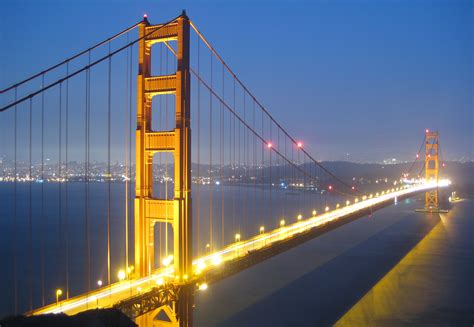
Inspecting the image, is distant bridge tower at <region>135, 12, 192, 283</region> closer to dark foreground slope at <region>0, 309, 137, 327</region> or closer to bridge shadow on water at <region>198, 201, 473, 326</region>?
dark foreground slope at <region>0, 309, 137, 327</region>

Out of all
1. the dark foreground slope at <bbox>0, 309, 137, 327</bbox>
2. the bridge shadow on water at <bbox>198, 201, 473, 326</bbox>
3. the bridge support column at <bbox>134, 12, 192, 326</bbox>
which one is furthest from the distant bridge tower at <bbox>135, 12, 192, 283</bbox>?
the bridge shadow on water at <bbox>198, 201, 473, 326</bbox>

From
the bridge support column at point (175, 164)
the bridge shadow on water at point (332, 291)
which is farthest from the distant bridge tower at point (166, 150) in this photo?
the bridge shadow on water at point (332, 291)

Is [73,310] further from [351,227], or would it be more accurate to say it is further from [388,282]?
[351,227]

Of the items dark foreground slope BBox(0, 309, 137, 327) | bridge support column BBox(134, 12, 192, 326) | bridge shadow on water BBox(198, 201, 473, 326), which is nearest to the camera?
dark foreground slope BBox(0, 309, 137, 327)

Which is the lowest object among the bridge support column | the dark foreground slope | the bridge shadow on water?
the bridge shadow on water

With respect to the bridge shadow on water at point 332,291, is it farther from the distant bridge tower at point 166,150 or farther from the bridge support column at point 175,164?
the distant bridge tower at point 166,150
